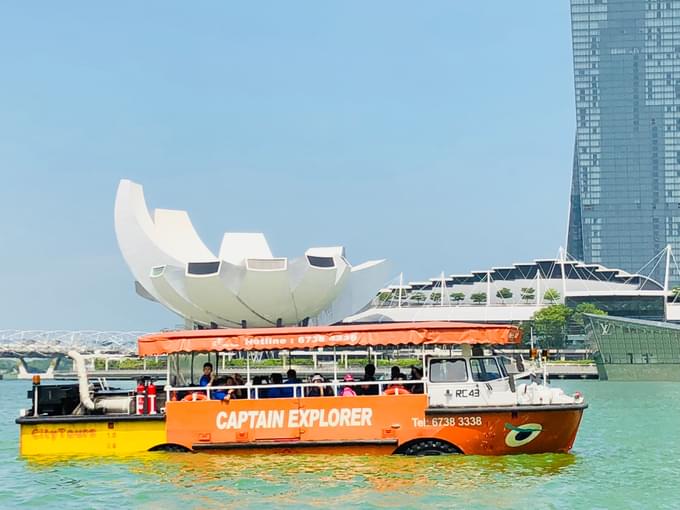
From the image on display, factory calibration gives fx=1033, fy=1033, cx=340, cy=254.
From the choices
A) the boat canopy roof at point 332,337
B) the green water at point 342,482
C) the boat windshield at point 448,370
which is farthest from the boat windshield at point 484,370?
the green water at point 342,482

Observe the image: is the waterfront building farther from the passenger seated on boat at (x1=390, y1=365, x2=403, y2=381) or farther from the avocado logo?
the avocado logo

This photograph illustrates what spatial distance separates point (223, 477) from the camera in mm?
15047

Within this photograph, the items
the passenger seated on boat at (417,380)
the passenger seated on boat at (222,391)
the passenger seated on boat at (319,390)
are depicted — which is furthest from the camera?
the passenger seated on boat at (222,391)

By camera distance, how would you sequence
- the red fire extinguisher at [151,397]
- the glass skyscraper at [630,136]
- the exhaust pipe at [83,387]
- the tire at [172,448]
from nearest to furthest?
1. the tire at [172,448]
2. the red fire extinguisher at [151,397]
3. the exhaust pipe at [83,387]
4. the glass skyscraper at [630,136]

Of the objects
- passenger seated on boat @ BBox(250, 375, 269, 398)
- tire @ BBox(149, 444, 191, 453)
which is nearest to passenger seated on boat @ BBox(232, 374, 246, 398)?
passenger seated on boat @ BBox(250, 375, 269, 398)

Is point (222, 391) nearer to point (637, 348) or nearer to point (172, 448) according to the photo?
point (172, 448)

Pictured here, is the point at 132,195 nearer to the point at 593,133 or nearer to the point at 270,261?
the point at 270,261

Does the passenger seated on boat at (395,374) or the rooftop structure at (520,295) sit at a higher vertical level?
the rooftop structure at (520,295)

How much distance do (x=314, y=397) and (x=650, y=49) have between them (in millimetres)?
173622

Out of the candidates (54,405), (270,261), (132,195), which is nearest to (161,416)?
(54,405)

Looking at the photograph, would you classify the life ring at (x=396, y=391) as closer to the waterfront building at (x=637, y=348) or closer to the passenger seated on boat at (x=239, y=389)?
the passenger seated on boat at (x=239, y=389)

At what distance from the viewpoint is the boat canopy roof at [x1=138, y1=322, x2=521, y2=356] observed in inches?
639

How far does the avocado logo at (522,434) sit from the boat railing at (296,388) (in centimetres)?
148

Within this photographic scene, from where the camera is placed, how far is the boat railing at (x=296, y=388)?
1650 centimetres
